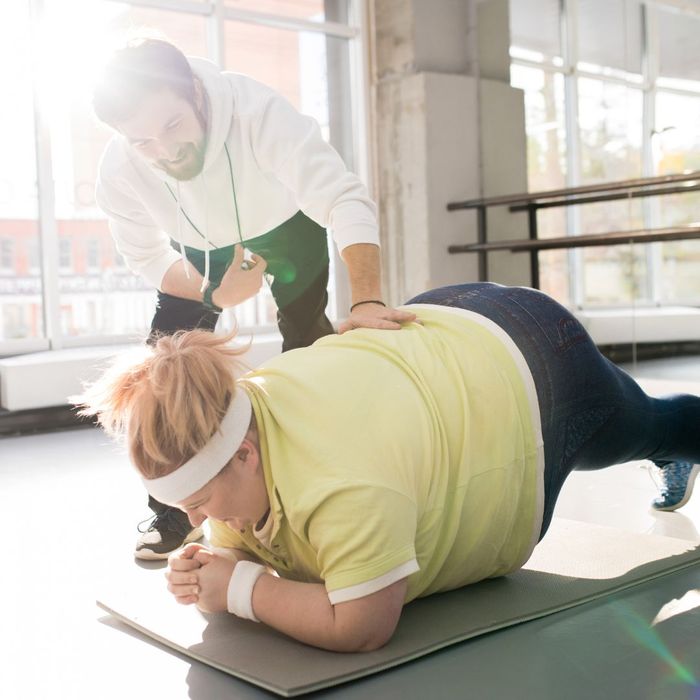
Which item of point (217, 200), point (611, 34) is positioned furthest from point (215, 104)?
point (611, 34)

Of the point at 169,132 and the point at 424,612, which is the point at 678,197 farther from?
the point at 424,612

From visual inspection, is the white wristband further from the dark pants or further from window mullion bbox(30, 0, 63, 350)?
window mullion bbox(30, 0, 63, 350)

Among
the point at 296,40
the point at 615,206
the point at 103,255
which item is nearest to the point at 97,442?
the point at 103,255

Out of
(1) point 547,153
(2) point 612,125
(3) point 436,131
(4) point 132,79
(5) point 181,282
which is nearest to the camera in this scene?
(4) point 132,79

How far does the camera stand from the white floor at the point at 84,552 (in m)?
1.44

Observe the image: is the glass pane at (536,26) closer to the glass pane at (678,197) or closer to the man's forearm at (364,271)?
the glass pane at (678,197)

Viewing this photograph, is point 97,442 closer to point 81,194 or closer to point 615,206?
point 81,194

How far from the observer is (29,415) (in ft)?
15.4

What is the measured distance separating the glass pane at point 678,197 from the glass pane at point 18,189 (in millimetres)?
3333

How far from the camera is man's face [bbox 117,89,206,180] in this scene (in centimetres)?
179

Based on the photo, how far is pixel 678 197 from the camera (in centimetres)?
462

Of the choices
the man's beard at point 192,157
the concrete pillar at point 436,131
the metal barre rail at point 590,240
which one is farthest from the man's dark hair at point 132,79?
the concrete pillar at point 436,131

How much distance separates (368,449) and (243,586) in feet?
1.04

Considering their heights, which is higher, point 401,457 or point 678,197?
point 678,197
